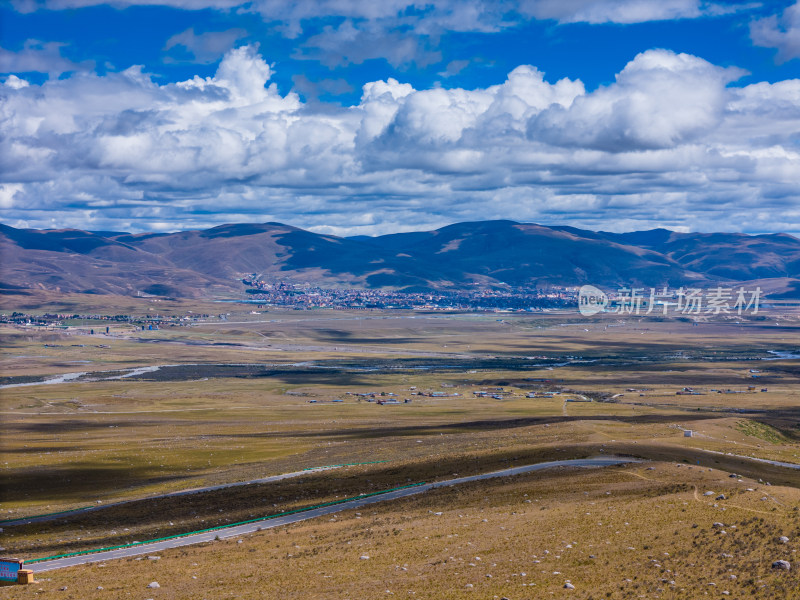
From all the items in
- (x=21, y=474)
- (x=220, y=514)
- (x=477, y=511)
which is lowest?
(x=21, y=474)

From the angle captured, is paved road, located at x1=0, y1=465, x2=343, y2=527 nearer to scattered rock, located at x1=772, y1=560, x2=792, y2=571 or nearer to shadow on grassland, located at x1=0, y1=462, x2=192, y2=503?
shadow on grassland, located at x1=0, y1=462, x2=192, y2=503

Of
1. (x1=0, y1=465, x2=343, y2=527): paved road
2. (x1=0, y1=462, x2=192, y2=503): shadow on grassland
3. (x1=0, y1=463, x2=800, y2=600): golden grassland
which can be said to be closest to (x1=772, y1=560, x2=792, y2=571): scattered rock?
(x1=0, y1=463, x2=800, y2=600): golden grassland

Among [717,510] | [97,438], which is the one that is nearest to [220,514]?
[717,510]

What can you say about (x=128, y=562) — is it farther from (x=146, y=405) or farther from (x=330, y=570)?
(x=146, y=405)

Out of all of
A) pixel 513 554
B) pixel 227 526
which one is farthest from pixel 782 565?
pixel 227 526

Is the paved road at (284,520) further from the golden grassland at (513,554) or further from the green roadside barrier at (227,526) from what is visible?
the golden grassland at (513,554)

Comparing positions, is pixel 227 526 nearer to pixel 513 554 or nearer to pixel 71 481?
pixel 513 554
